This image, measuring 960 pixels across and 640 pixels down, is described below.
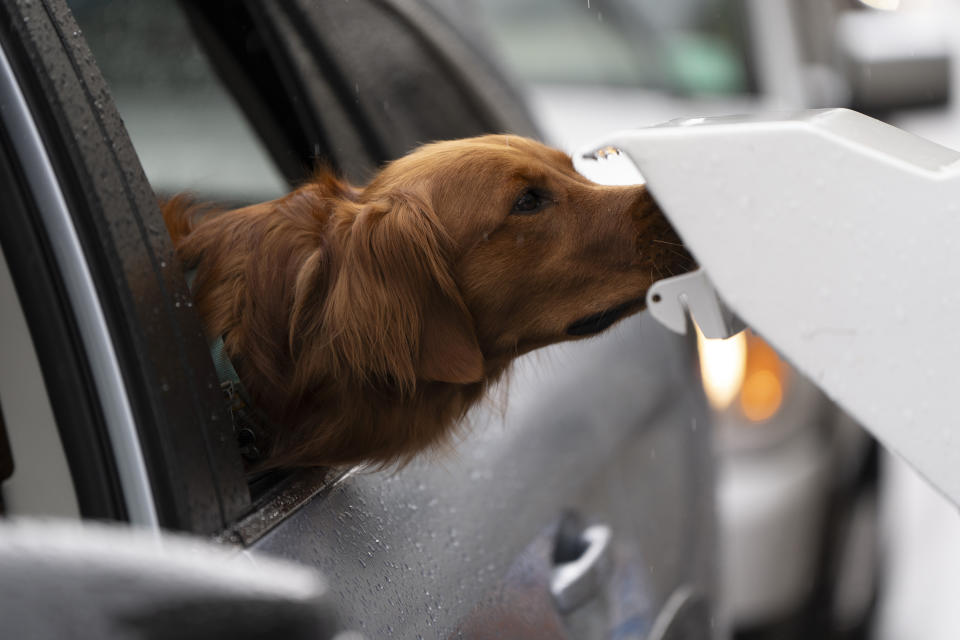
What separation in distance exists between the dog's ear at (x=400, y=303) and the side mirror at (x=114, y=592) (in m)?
0.91

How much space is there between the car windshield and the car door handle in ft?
12.4

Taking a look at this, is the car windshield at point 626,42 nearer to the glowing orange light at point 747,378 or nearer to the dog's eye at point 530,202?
the glowing orange light at point 747,378

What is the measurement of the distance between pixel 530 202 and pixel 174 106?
120cm

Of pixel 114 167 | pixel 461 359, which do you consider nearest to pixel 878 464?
pixel 461 359

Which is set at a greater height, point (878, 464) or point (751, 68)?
point (751, 68)

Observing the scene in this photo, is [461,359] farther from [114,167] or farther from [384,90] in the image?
[384,90]

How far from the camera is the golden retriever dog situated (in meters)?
1.84

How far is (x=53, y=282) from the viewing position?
4.36 ft

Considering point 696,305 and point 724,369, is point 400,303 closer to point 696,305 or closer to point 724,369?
point 696,305

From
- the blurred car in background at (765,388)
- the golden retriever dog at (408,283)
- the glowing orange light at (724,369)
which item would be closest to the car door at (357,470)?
the golden retriever dog at (408,283)

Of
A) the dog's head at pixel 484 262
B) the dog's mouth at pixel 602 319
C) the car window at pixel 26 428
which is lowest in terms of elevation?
the dog's mouth at pixel 602 319

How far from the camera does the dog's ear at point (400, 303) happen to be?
1851 millimetres

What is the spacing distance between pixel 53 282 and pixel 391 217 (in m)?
0.76

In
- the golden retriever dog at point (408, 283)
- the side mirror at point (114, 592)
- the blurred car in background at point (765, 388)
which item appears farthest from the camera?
the blurred car in background at point (765, 388)
